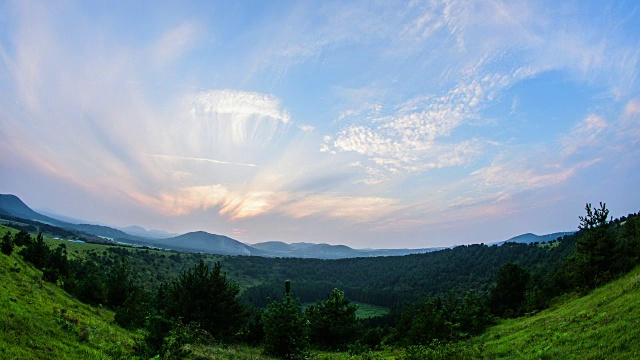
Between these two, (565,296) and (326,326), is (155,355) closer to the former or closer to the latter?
(326,326)

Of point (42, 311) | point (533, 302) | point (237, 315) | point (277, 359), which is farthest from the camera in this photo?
point (533, 302)

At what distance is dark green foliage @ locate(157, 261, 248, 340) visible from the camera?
3319 centimetres

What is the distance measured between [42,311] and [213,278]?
16.3m

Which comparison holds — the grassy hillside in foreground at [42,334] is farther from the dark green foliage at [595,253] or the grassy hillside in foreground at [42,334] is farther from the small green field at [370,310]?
the small green field at [370,310]

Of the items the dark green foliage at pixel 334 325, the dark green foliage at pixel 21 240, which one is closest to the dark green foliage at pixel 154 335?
the dark green foliage at pixel 334 325

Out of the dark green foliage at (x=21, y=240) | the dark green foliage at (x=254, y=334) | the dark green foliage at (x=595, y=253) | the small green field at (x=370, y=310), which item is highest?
the dark green foliage at (x=595, y=253)

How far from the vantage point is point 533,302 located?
3841 cm

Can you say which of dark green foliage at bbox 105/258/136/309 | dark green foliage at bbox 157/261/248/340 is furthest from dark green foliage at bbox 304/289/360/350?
dark green foliage at bbox 105/258/136/309

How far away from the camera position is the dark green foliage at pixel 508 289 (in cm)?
4941

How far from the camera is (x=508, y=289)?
5047 cm

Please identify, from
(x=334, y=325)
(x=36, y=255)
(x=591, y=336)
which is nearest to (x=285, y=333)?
(x=334, y=325)

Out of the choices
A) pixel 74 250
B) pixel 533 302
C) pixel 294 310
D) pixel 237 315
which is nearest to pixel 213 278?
pixel 237 315

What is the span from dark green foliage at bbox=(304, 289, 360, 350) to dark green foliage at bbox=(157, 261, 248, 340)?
9246 mm

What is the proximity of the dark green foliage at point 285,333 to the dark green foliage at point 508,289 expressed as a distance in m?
36.8
